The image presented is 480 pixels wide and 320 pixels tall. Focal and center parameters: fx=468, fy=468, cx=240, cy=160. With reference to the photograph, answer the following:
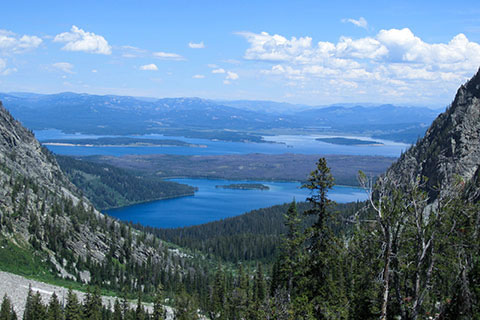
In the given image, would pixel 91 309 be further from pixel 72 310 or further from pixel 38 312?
pixel 38 312

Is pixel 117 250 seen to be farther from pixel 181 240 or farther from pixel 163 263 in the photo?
pixel 181 240

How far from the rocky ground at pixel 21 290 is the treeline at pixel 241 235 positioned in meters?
52.1

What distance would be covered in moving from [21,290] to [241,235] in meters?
78.4

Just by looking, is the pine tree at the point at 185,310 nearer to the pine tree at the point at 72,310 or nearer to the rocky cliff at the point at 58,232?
the pine tree at the point at 72,310

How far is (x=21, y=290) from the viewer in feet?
218

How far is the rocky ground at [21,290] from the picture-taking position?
6259cm

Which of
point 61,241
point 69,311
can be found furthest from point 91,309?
point 61,241

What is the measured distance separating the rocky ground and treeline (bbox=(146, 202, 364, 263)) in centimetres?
5207

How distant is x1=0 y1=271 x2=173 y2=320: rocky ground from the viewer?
6259 cm

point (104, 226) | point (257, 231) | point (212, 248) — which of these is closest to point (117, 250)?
point (104, 226)

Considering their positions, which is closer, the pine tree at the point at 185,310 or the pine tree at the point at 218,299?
the pine tree at the point at 185,310

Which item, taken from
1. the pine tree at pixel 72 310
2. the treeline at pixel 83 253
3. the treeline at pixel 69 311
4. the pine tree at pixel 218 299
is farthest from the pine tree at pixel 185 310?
the treeline at pixel 83 253

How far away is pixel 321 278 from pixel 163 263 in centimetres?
8688

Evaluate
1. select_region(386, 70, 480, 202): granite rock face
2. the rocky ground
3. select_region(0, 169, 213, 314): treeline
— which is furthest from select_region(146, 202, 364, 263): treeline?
the rocky ground
